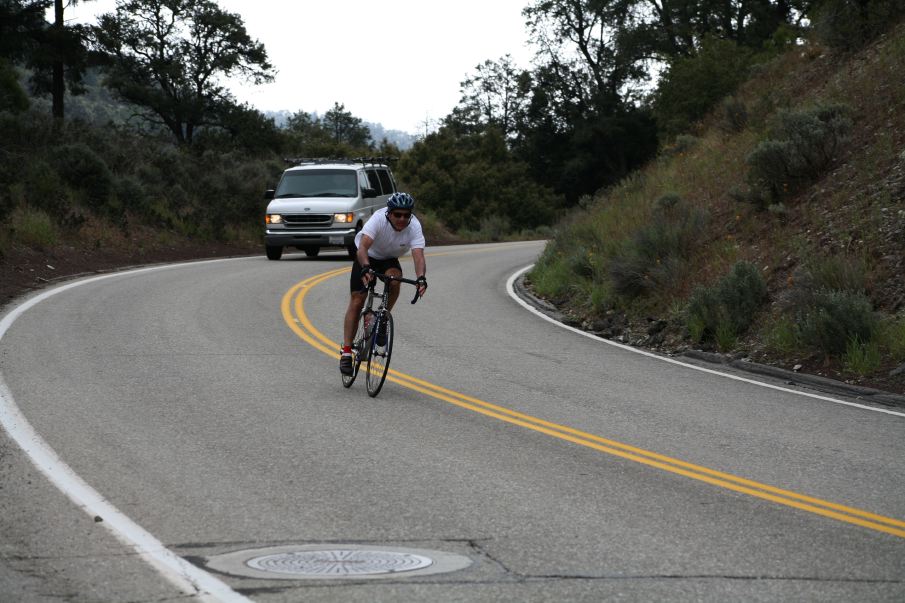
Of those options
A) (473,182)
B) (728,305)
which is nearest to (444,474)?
(728,305)

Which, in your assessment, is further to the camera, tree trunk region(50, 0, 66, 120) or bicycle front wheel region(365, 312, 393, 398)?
tree trunk region(50, 0, 66, 120)

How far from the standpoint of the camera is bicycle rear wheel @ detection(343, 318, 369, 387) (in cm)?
1099

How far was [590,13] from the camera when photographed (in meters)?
72.4

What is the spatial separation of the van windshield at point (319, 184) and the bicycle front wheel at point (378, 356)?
16901 mm

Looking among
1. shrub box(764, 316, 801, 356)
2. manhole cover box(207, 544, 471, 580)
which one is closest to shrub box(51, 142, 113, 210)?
shrub box(764, 316, 801, 356)

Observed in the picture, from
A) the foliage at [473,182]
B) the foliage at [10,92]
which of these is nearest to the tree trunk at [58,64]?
the foliage at [10,92]

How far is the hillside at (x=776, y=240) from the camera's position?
13.4 m

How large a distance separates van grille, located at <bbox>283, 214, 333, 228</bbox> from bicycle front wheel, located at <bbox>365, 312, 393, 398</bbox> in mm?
16271

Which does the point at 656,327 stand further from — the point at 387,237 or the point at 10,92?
the point at 10,92

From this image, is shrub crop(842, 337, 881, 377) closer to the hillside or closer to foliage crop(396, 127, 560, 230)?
the hillside

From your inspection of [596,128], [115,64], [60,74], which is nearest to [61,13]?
[60,74]

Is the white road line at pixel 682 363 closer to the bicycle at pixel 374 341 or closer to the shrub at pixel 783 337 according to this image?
the shrub at pixel 783 337

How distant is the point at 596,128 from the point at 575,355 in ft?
206

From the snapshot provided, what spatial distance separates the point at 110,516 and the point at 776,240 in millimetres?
12749
